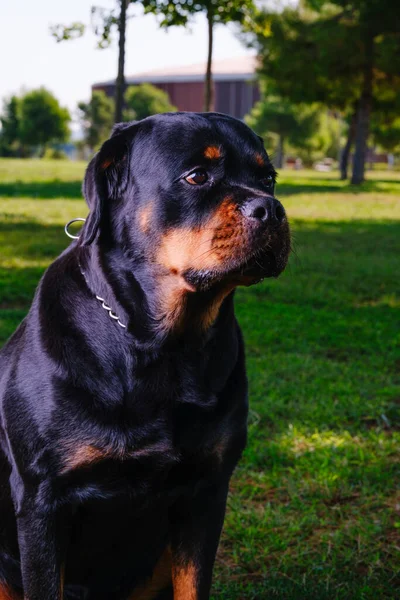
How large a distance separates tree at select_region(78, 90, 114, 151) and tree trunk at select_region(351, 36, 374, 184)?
103ft

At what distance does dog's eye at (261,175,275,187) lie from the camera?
8.87 feet

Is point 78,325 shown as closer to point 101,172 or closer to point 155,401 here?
point 155,401

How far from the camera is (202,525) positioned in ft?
8.46

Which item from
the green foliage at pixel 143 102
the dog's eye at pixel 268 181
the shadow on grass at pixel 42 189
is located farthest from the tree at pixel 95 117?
the dog's eye at pixel 268 181

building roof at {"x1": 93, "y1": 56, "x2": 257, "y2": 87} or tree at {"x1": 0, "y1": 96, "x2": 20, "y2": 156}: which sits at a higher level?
building roof at {"x1": 93, "y1": 56, "x2": 257, "y2": 87}

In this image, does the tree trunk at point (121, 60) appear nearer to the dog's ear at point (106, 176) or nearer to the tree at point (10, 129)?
the dog's ear at point (106, 176)

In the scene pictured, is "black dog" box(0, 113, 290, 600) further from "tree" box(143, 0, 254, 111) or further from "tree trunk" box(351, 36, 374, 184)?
"tree trunk" box(351, 36, 374, 184)

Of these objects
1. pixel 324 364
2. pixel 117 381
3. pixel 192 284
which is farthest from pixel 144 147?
pixel 324 364

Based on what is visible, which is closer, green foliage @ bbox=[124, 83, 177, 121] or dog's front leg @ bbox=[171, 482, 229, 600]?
dog's front leg @ bbox=[171, 482, 229, 600]

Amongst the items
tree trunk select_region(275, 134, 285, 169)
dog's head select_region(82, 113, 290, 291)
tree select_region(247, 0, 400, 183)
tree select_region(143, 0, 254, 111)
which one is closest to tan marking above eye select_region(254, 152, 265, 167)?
dog's head select_region(82, 113, 290, 291)

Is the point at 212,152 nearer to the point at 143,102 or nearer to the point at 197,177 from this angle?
the point at 197,177

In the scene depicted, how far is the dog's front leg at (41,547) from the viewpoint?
7.68 feet

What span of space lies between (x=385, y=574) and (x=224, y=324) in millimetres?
1428

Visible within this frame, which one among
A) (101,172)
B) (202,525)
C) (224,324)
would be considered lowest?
(202,525)
